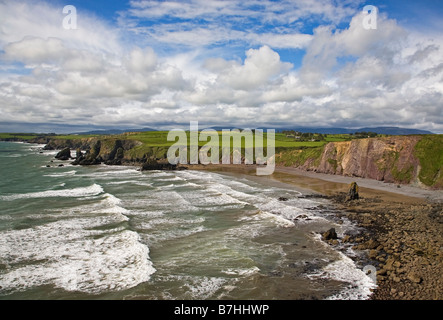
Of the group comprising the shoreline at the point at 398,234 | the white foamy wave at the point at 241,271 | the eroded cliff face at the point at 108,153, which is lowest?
the white foamy wave at the point at 241,271

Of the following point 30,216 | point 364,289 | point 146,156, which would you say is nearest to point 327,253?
point 364,289

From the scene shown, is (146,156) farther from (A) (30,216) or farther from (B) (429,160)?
(B) (429,160)

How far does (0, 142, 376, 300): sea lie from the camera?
15.6m

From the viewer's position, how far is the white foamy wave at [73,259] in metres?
16.5

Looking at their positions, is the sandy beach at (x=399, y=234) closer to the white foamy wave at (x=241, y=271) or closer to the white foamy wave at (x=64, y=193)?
the white foamy wave at (x=241, y=271)

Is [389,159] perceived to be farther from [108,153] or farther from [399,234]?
[108,153]

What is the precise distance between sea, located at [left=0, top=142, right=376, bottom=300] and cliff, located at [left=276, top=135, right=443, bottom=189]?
19.3 metres

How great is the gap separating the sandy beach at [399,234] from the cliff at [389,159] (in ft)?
8.70

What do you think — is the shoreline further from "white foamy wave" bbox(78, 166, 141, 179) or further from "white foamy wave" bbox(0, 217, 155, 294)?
"white foamy wave" bbox(78, 166, 141, 179)

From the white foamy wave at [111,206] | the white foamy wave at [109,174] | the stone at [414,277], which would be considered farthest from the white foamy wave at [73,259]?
the white foamy wave at [109,174]

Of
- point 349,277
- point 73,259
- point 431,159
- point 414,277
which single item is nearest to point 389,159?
point 431,159

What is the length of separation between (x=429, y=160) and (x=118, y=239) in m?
47.3

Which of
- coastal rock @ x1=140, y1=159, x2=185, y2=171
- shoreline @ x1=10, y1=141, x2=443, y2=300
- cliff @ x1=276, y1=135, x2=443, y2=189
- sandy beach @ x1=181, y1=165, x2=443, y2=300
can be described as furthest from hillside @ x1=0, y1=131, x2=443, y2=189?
sandy beach @ x1=181, y1=165, x2=443, y2=300
